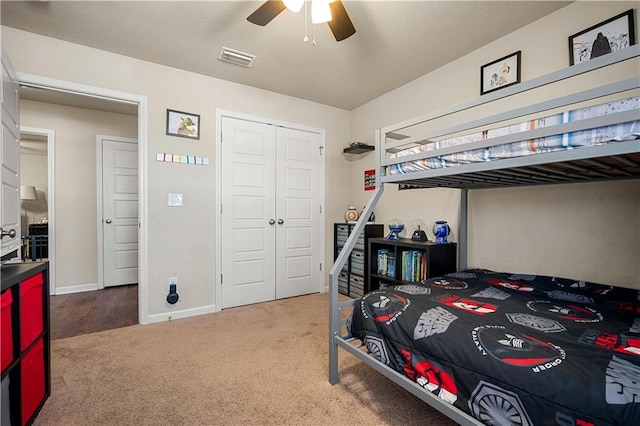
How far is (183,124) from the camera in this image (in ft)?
9.72

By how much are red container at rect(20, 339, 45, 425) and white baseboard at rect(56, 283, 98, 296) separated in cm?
288

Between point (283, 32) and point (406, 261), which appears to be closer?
point (283, 32)

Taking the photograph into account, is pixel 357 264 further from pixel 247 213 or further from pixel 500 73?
pixel 500 73

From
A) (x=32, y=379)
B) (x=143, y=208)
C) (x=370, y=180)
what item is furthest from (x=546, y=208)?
(x=143, y=208)

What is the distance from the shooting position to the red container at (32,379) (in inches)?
54.4

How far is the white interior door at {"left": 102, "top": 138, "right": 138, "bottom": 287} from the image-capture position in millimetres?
4094

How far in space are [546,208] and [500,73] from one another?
1.18 m

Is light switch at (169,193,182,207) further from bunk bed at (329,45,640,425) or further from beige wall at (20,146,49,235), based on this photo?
beige wall at (20,146,49,235)

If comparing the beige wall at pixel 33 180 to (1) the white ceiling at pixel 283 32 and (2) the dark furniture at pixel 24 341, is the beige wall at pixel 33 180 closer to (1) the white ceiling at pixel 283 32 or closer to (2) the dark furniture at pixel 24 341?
(1) the white ceiling at pixel 283 32

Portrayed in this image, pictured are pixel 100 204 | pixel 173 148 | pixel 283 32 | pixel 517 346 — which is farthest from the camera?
pixel 100 204

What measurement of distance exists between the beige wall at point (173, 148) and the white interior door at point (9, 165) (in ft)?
1.96

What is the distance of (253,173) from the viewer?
11.1 ft

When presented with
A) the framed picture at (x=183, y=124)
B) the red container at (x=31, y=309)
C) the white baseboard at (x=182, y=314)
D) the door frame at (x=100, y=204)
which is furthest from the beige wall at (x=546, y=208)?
the door frame at (x=100, y=204)

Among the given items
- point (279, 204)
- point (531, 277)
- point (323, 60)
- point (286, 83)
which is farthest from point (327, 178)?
point (531, 277)
